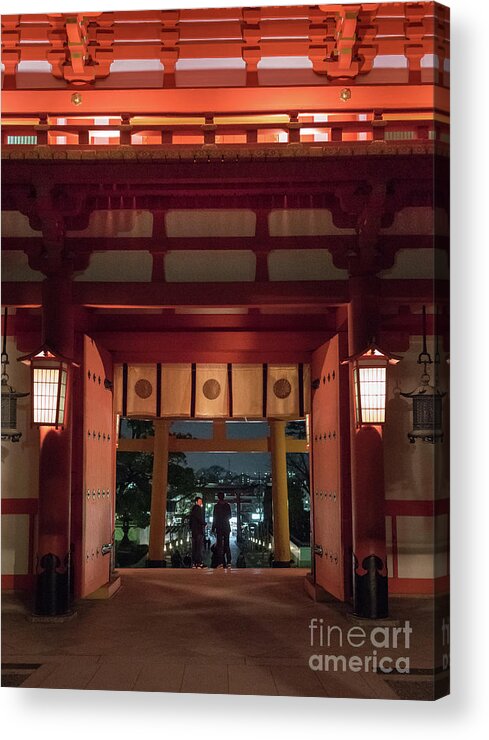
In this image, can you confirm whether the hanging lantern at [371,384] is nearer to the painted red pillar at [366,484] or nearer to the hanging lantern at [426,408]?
the painted red pillar at [366,484]

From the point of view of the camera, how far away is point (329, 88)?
132 inches

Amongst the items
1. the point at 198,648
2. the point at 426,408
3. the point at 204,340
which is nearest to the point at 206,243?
the point at 204,340

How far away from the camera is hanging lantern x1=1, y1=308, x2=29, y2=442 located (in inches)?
130

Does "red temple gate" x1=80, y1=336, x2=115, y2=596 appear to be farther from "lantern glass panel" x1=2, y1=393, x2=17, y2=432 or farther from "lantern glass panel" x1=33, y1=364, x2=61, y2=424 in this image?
"lantern glass panel" x1=2, y1=393, x2=17, y2=432

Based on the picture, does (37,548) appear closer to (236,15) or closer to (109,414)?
(109,414)

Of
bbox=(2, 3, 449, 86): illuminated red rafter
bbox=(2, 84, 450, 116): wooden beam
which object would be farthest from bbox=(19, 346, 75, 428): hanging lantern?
bbox=(2, 3, 449, 86): illuminated red rafter

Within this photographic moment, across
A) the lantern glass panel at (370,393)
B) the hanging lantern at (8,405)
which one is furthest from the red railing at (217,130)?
the lantern glass panel at (370,393)

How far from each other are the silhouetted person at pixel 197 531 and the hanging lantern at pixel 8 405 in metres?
0.97

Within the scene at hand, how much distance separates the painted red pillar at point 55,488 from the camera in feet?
11.0

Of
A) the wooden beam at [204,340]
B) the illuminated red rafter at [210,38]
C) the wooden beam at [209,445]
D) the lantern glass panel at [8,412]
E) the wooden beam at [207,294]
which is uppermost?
the illuminated red rafter at [210,38]

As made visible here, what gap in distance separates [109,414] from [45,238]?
1.04m

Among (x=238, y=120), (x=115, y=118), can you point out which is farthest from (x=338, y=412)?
(x=115, y=118)

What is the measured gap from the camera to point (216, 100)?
3.39m

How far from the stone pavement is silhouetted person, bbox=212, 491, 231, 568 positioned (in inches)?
5.2
